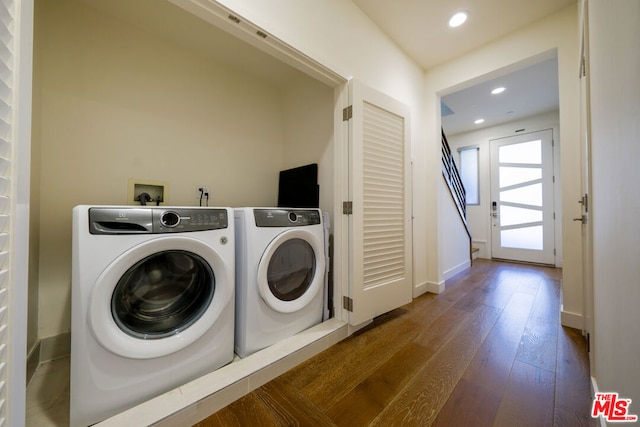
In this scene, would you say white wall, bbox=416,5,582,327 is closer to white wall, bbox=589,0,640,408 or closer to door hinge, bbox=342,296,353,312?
white wall, bbox=589,0,640,408

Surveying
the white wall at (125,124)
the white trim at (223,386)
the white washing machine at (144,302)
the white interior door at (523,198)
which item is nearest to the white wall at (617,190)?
the white trim at (223,386)

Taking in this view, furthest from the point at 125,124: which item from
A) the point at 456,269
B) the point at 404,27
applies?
the point at 456,269

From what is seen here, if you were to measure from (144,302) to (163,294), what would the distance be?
3.0 inches

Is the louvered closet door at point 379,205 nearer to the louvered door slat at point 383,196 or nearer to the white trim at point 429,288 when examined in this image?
the louvered door slat at point 383,196

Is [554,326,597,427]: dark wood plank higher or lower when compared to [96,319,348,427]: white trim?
lower

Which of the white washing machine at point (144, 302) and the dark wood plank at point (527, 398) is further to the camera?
the dark wood plank at point (527, 398)

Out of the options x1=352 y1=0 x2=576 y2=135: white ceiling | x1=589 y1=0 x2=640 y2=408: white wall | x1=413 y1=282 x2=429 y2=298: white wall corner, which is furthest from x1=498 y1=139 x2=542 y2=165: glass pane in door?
x1=589 y1=0 x2=640 y2=408: white wall

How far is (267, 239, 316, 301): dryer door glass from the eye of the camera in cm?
139

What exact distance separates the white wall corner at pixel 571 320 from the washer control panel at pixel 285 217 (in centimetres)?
200

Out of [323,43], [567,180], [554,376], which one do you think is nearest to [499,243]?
[567,180]

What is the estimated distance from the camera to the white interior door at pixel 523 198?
3654 millimetres

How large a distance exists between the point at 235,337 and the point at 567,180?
267cm

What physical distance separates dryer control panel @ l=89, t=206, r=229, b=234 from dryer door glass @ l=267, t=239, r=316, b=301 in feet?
1.33

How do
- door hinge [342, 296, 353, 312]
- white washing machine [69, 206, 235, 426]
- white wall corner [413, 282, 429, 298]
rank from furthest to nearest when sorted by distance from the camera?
1. white wall corner [413, 282, 429, 298]
2. door hinge [342, 296, 353, 312]
3. white washing machine [69, 206, 235, 426]
